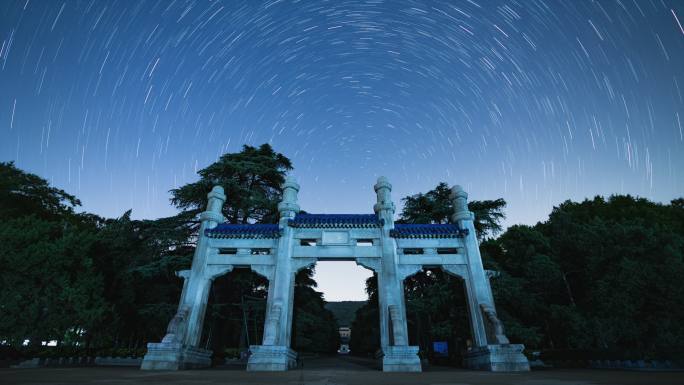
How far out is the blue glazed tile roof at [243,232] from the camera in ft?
51.2

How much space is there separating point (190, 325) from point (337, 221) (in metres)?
7.41

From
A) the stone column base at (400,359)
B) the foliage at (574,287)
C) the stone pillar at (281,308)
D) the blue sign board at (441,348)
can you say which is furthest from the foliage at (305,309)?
the stone column base at (400,359)

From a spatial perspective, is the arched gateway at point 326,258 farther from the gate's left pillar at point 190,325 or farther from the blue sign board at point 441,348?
the blue sign board at point 441,348

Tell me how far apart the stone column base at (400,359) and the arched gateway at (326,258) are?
76mm

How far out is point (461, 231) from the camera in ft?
50.5

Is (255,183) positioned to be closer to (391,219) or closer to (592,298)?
(391,219)

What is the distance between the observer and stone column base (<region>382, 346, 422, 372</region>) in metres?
11.8

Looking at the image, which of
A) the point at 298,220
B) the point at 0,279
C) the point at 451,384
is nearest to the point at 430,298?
the point at 298,220

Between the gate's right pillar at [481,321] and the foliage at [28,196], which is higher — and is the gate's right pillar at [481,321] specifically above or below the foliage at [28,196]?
below

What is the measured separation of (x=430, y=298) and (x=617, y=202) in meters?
26.5

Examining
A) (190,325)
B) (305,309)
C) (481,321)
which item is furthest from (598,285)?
(190,325)

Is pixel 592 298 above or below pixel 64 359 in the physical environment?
above

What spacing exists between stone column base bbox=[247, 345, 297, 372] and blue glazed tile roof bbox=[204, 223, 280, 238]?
489cm

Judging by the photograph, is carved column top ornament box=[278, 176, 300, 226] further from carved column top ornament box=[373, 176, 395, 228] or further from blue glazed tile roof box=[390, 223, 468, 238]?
blue glazed tile roof box=[390, 223, 468, 238]
